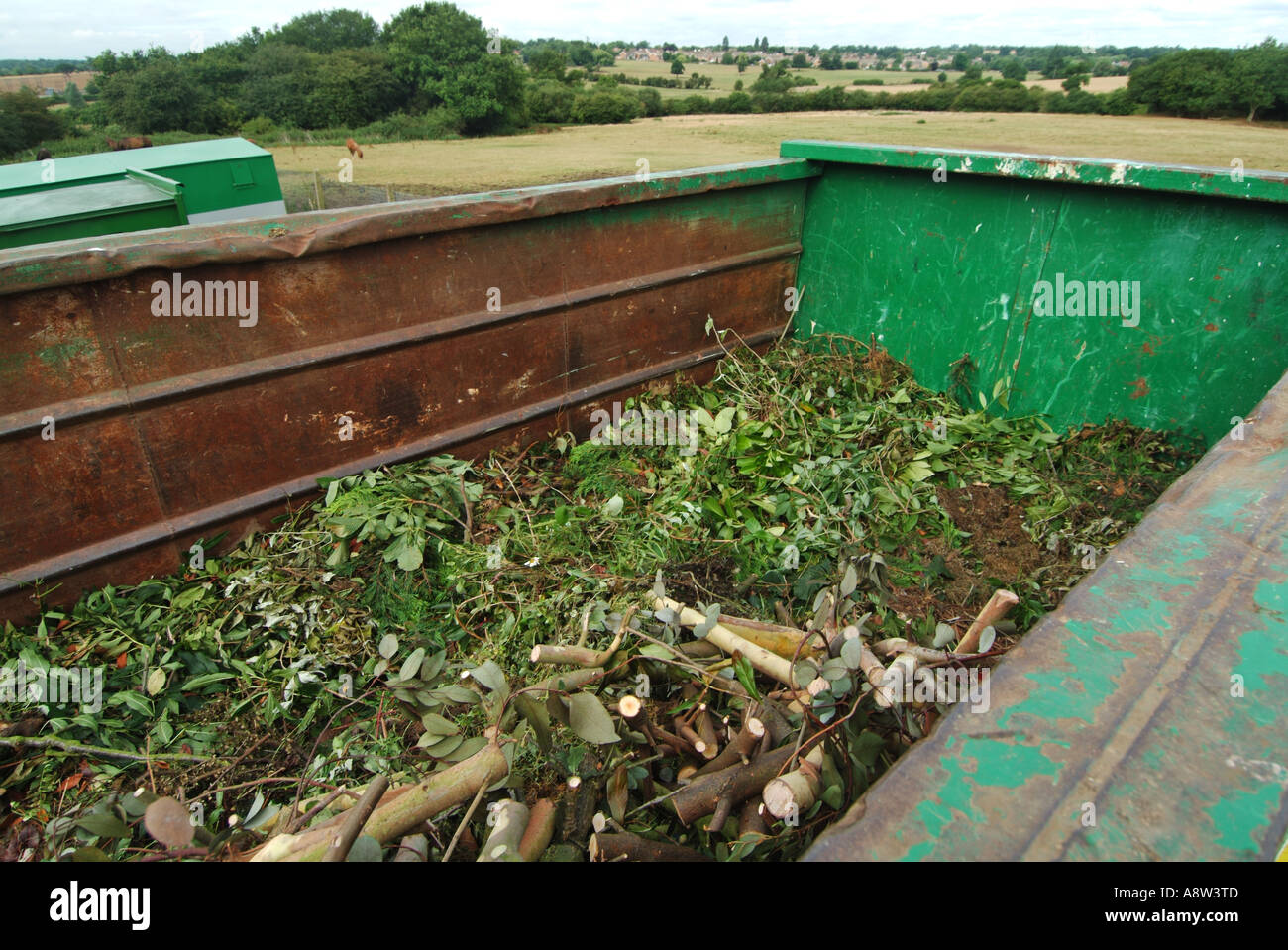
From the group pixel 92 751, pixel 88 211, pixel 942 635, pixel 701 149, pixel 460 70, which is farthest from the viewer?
pixel 460 70

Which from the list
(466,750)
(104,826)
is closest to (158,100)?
(104,826)

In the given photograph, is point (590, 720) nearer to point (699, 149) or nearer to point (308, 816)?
Result: point (308, 816)

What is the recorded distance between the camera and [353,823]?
136 centimetres

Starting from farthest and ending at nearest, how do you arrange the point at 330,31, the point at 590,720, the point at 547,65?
the point at 330,31 → the point at 547,65 → the point at 590,720

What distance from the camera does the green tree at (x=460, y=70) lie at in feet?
86.1

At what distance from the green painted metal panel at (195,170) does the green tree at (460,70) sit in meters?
22.4

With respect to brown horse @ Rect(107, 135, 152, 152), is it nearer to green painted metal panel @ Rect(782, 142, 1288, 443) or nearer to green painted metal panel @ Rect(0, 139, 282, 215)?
green painted metal panel @ Rect(0, 139, 282, 215)

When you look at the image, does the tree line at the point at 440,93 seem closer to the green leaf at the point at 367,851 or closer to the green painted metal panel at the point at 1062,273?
the green painted metal panel at the point at 1062,273

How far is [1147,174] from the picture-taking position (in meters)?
2.93

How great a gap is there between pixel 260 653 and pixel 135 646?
41 centimetres

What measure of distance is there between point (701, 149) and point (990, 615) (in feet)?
51.3

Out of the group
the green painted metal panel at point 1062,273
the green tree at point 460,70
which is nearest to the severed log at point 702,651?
the green painted metal panel at point 1062,273

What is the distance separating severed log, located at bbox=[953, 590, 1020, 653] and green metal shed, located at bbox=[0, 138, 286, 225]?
5.66 metres

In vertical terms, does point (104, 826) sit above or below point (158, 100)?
below
